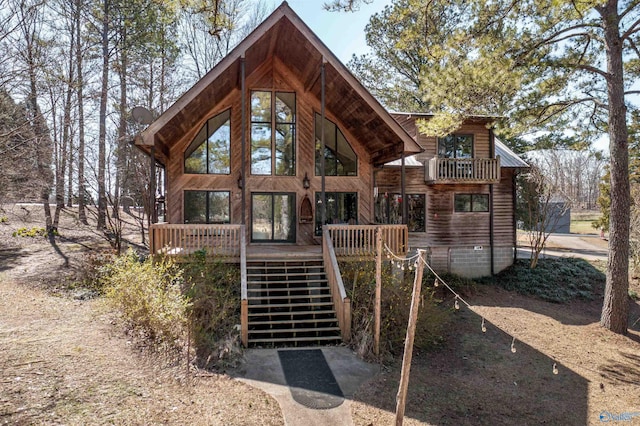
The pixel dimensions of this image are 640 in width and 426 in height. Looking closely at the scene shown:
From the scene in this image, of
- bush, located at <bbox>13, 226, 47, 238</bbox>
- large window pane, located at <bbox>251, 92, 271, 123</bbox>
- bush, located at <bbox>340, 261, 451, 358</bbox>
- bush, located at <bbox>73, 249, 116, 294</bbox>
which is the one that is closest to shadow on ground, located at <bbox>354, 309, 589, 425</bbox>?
bush, located at <bbox>340, 261, 451, 358</bbox>

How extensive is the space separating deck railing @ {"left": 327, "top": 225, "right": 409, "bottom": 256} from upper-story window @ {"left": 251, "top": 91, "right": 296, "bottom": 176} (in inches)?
143

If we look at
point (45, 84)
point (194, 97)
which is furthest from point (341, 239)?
point (45, 84)

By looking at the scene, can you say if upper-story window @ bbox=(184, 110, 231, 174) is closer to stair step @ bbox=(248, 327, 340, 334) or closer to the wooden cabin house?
the wooden cabin house

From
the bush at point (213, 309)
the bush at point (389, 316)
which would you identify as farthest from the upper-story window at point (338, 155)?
the bush at point (213, 309)

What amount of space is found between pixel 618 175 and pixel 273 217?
33.3 feet

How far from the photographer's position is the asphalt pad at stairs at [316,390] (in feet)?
16.5

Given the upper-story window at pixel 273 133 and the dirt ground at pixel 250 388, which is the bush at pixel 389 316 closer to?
the dirt ground at pixel 250 388

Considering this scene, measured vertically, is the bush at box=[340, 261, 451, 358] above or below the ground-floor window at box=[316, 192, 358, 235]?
below

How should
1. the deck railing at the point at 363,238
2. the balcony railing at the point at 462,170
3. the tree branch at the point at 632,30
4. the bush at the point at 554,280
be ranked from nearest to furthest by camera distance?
1. the tree branch at the point at 632,30
2. the deck railing at the point at 363,238
3. the bush at the point at 554,280
4. the balcony railing at the point at 462,170

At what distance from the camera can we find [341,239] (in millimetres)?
10008

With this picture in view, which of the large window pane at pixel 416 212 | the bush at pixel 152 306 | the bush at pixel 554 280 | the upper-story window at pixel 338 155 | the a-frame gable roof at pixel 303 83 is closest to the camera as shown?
the bush at pixel 152 306

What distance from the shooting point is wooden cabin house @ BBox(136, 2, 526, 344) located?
9.28 metres

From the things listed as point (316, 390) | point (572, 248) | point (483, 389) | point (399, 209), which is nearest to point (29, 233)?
point (399, 209)

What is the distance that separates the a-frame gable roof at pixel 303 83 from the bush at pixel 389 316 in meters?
4.45
